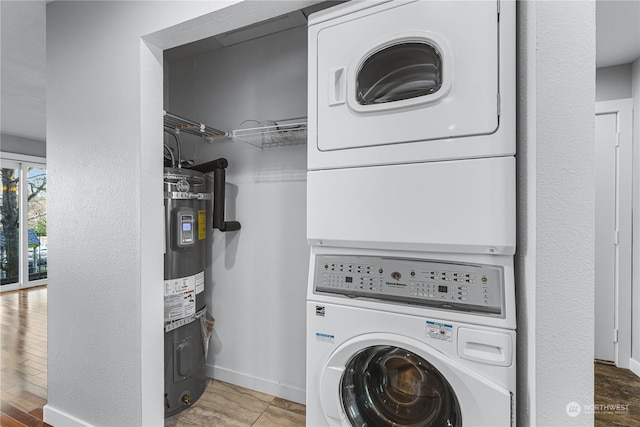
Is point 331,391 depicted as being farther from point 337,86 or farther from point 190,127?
point 190,127

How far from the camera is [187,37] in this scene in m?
1.52

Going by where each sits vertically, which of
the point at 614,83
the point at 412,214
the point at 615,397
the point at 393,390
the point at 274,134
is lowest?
the point at 615,397

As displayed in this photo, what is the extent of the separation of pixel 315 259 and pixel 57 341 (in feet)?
5.50

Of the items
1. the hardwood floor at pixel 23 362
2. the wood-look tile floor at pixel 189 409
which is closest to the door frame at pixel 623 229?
the wood-look tile floor at pixel 189 409

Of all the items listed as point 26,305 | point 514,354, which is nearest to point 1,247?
point 26,305

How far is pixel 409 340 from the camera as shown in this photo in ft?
3.49

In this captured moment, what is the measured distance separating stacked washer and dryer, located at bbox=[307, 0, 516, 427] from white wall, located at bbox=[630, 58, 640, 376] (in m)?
2.35

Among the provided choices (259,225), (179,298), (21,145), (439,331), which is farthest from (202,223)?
(21,145)

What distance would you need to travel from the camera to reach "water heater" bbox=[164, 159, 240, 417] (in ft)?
6.19

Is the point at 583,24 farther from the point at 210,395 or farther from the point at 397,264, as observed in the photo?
the point at 210,395

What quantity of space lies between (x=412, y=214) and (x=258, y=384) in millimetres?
1783

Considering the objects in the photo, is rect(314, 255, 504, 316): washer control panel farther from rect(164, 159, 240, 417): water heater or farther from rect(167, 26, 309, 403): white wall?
rect(164, 159, 240, 417): water heater

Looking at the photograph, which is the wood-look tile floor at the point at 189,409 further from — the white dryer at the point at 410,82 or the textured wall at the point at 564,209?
the white dryer at the point at 410,82

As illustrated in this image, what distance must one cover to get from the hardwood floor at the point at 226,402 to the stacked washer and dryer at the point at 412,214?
36.5 inches
